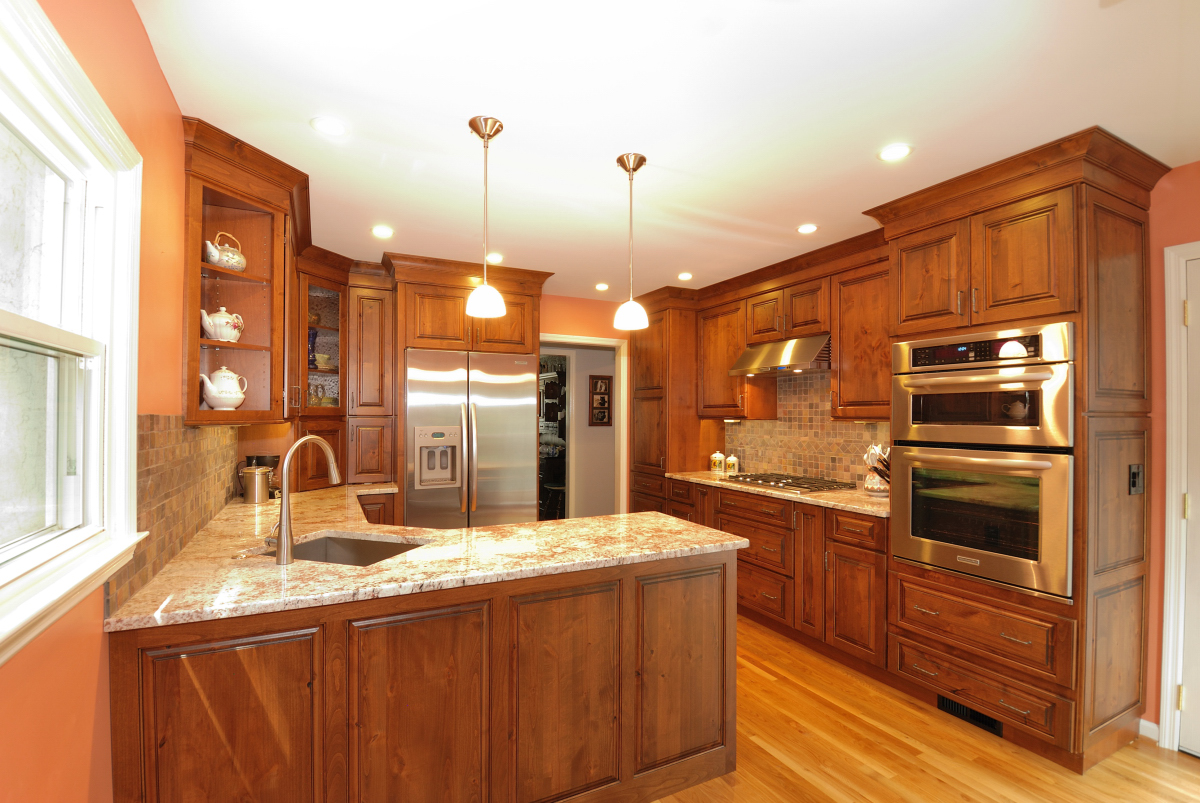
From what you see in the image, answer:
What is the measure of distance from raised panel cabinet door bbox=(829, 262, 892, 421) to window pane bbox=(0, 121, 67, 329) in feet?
11.0

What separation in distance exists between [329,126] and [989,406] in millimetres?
2881

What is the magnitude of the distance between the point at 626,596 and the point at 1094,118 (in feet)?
7.77

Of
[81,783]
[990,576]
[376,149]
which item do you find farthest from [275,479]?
[990,576]

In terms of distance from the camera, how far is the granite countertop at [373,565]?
1450 millimetres

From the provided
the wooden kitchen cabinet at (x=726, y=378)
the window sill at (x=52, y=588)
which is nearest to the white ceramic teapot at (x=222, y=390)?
the window sill at (x=52, y=588)

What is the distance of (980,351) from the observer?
245 cm

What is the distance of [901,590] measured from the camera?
9.16 ft

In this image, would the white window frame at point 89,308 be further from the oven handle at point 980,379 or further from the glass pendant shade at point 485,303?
the oven handle at point 980,379

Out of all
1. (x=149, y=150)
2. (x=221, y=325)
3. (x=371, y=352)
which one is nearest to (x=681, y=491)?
(x=371, y=352)

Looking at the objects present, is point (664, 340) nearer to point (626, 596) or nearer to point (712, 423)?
point (712, 423)

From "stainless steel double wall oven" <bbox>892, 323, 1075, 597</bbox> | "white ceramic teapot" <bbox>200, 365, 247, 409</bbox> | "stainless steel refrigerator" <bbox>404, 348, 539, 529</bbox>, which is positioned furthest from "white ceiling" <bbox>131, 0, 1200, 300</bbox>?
"stainless steel refrigerator" <bbox>404, 348, 539, 529</bbox>

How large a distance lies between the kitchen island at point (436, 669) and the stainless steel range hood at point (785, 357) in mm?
1851

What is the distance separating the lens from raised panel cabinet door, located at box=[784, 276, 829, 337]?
11.9 feet

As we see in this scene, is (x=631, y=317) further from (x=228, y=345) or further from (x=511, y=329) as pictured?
(x=511, y=329)
